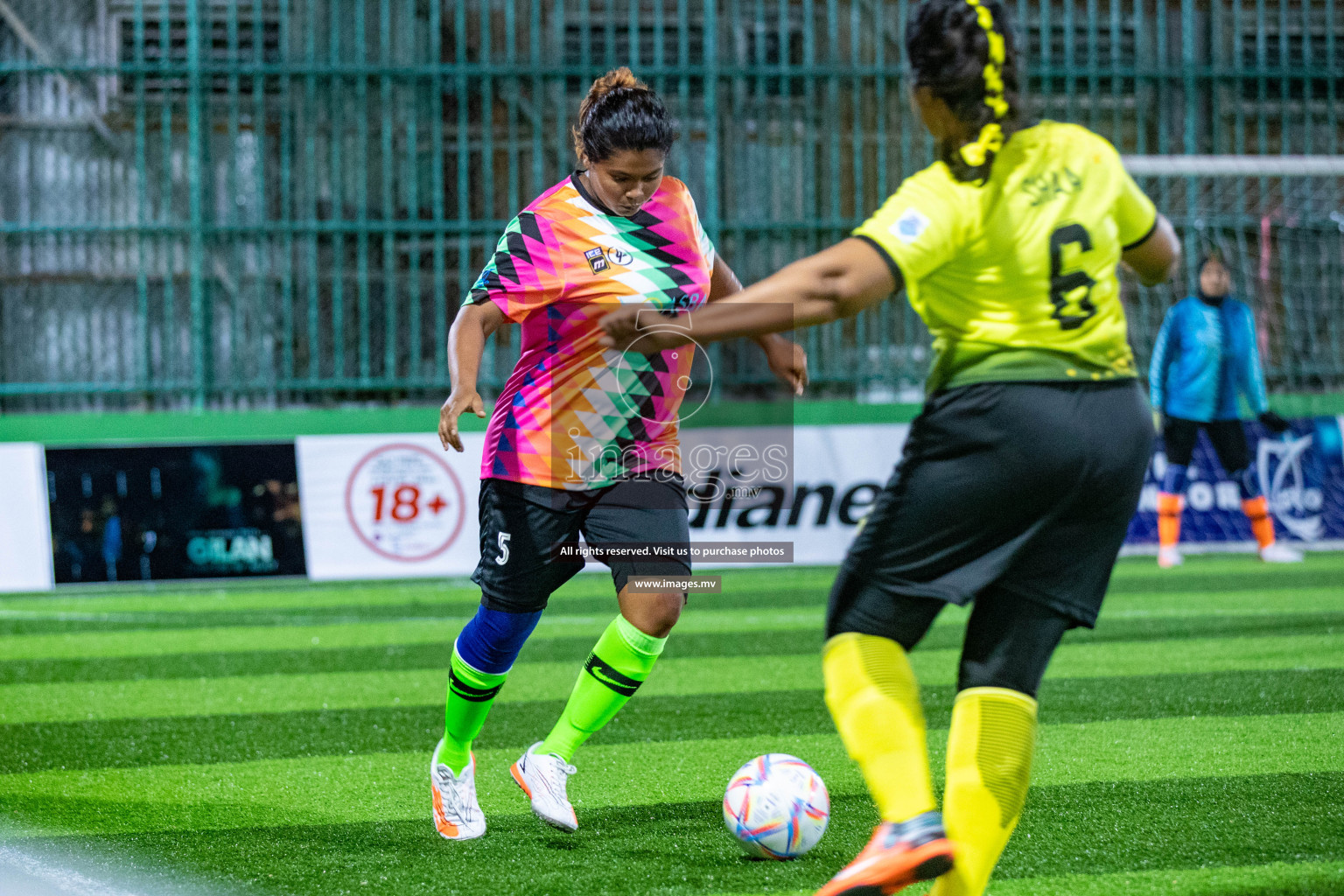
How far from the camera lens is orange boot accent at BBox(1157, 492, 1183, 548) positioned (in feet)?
33.6

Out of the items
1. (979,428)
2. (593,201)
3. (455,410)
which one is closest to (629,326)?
(979,428)

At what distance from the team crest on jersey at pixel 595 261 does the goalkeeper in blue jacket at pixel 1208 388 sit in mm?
7583

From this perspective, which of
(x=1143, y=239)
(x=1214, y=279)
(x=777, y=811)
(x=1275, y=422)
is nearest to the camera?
(x=1143, y=239)

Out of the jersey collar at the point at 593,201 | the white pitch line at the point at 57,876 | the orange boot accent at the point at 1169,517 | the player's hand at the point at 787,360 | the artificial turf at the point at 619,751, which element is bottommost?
the orange boot accent at the point at 1169,517

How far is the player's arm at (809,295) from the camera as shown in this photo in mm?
2309

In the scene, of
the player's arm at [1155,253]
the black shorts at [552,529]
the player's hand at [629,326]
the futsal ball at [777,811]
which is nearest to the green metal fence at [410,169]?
the black shorts at [552,529]

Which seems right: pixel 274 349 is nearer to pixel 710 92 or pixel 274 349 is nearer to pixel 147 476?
pixel 147 476

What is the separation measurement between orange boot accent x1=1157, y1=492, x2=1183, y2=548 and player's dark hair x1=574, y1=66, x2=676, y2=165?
7612mm

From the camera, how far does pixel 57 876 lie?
3.35 m

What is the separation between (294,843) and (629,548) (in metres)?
1.16

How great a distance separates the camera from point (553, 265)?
11.9 ft

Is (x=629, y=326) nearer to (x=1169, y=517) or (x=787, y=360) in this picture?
(x=787, y=360)

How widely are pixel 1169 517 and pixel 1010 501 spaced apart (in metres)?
8.41

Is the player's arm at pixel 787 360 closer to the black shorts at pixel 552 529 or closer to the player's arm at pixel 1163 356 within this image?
the black shorts at pixel 552 529
